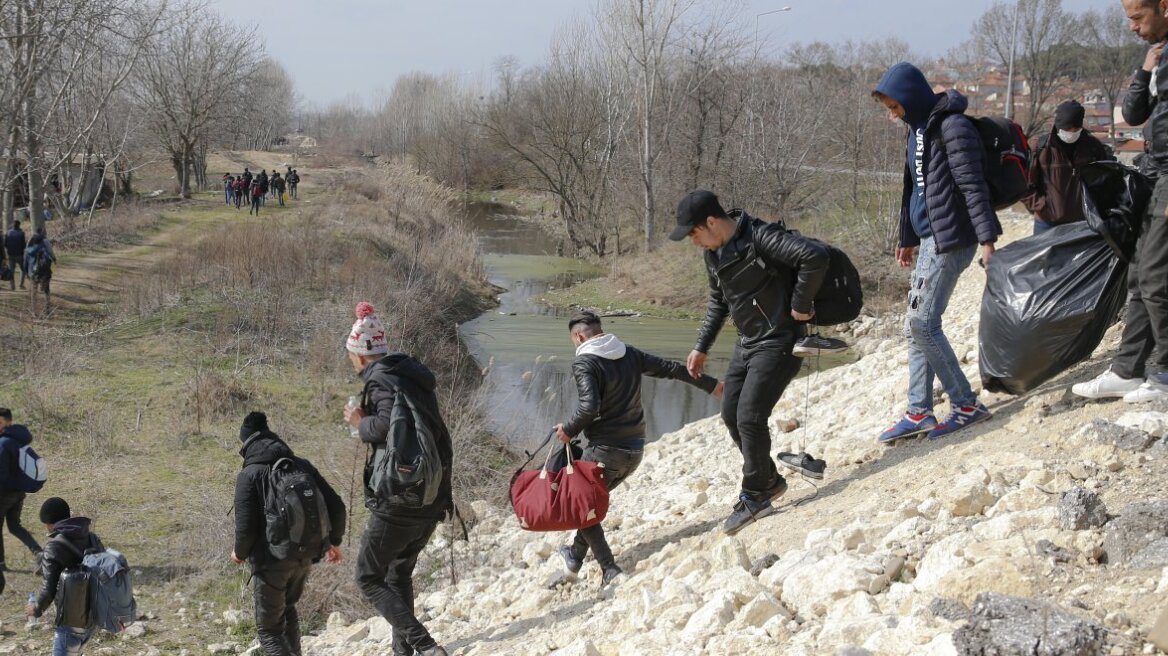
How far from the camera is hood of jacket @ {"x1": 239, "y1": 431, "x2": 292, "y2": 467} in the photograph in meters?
5.43

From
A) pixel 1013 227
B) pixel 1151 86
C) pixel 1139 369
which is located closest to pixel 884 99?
pixel 1151 86

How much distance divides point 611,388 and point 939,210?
205cm

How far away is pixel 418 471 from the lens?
5074 mm

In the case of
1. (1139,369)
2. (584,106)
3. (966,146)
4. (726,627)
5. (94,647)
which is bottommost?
(94,647)

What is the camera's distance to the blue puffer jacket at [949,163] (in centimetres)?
531

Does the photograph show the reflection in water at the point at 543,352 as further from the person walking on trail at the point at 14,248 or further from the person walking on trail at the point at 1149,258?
A: the person walking on trail at the point at 14,248

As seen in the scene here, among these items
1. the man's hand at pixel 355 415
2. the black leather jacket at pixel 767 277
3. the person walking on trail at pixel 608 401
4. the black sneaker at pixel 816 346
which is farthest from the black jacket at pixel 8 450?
the black sneaker at pixel 816 346

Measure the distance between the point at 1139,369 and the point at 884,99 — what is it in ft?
6.39

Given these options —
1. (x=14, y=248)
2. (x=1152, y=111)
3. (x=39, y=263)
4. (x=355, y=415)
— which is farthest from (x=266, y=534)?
(x=14, y=248)

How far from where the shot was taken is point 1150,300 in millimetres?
4723

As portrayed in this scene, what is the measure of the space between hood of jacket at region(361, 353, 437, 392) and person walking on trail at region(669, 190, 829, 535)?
149 cm

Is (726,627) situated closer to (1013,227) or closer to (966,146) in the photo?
(966,146)

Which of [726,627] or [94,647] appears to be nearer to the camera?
[726,627]

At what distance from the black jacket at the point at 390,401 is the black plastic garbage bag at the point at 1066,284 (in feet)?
10.2
